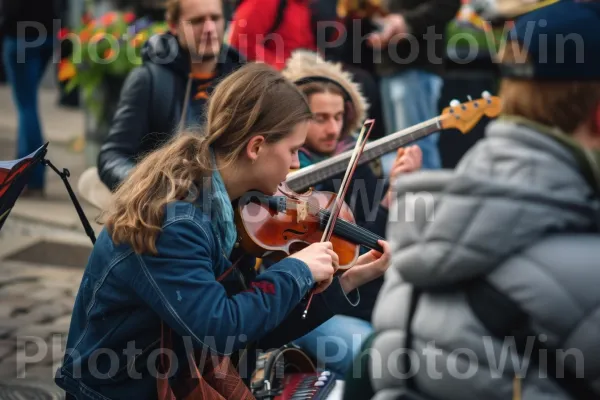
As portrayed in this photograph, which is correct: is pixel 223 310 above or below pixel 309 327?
above

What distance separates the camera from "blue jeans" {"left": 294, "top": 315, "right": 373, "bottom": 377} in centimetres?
312

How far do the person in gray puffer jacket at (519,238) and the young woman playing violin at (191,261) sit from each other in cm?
59

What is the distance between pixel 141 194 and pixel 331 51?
3.69m

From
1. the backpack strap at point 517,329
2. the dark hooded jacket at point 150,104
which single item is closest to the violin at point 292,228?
the dark hooded jacket at point 150,104

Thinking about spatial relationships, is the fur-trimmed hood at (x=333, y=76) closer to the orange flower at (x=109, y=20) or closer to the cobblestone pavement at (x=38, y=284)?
the cobblestone pavement at (x=38, y=284)

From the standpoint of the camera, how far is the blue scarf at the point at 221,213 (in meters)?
2.23

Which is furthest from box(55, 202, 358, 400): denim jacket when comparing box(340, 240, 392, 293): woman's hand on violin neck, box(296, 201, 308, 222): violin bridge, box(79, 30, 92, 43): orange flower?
box(79, 30, 92, 43): orange flower

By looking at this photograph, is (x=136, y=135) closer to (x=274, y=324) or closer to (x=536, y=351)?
(x=274, y=324)

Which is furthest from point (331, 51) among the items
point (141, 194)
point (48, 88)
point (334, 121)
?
point (48, 88)

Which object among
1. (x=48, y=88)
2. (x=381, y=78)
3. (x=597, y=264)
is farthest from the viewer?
(x=48, y=88)

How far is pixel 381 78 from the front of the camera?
5.70 m

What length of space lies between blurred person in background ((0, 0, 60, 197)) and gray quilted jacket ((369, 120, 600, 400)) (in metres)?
5.15

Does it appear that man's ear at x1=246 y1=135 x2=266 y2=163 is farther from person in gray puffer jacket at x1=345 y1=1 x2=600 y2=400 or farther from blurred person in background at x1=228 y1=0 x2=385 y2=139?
blurred person in background at x1=228 y1=0 x2=385 y2=139

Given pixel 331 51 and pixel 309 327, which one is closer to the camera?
pixel 309 327
